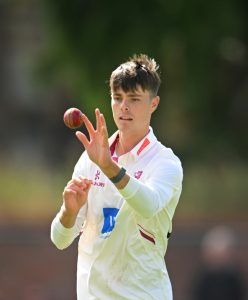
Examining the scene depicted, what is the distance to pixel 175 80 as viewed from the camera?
1873cm

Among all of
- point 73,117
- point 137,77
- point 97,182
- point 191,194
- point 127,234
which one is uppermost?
point 137,77

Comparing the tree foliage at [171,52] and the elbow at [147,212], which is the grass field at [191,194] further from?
the elbow at [147,212]

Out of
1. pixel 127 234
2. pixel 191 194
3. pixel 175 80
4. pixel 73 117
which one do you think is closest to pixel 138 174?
pixel 127 234

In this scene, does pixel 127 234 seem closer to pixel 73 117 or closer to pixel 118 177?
pixel 118 177

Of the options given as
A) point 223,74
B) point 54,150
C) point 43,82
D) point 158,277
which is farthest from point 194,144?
point 158,277

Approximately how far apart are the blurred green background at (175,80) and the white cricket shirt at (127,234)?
10.5 metres

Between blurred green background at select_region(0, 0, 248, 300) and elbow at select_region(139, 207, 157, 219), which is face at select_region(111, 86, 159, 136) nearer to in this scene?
elbow at select_region(139, 207, 157, 219)

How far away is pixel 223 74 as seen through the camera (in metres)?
19.5

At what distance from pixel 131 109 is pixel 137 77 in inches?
7.4

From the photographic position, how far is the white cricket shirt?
20.6ft

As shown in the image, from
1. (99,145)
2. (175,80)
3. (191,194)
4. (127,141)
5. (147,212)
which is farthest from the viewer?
(191,194)

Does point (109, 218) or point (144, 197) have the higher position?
point (144, 197)

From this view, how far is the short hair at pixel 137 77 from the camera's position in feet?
20.7

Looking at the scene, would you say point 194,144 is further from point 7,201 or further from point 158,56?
point 7,201
